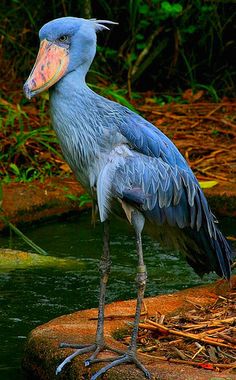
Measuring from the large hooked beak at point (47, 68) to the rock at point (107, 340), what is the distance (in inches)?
42.2

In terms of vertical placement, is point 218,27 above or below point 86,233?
above

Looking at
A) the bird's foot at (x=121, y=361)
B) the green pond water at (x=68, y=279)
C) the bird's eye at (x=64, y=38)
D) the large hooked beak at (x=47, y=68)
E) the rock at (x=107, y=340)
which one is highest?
the bird's eye at (x=64, y=38)

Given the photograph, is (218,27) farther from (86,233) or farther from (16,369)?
(16,369)

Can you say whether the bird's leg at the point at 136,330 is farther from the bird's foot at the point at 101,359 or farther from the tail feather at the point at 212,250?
the tail feather at the point at 212,250

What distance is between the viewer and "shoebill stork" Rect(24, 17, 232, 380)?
166 inches

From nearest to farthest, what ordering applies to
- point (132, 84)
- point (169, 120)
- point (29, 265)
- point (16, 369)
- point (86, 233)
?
1. point (16, 369)
2. point (29, 265)
3. point (86, 233)
4. point (169, 120)
5. point (132, 84)

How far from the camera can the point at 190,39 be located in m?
10.4

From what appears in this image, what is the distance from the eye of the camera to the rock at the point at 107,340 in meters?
3.93

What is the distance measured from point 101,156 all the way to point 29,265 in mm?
2137

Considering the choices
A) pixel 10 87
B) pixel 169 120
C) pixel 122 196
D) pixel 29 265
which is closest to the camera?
pixel 122 196

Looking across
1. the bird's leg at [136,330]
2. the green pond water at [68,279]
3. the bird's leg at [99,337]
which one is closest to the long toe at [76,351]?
the bird's leg at [99,337]

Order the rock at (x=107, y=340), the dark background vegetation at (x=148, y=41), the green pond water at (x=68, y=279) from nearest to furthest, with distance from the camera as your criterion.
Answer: the rock at (x=107, y=340)
the green pond water at (x=68, y=279)
the dark background vegetation at (x=148, y=41)

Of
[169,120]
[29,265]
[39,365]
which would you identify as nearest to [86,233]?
[29,265]

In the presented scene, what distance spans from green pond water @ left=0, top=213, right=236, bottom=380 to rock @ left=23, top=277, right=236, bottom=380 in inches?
9.8
